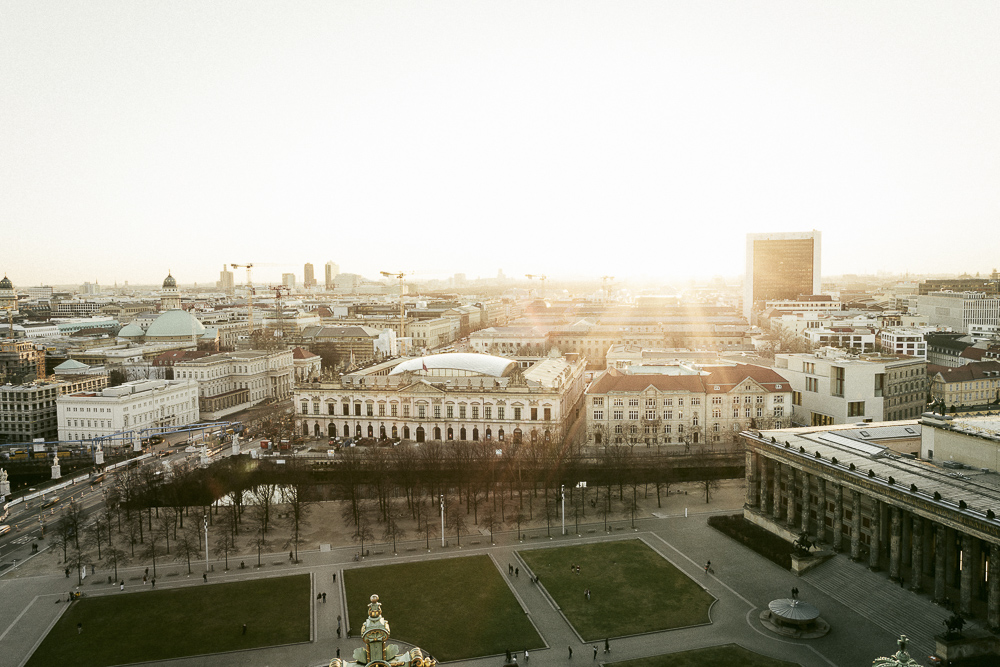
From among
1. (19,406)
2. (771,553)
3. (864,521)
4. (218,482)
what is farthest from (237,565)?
(19,406)

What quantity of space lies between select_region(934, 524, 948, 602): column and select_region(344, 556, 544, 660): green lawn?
992 inches

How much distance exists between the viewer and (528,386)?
97125mm

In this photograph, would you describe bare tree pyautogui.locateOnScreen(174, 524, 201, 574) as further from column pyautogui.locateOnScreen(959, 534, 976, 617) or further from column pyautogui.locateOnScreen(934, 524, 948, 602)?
column pyautogui.locateOnScreen(959, 534, 976, 617)

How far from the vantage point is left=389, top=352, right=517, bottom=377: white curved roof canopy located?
10638 cm

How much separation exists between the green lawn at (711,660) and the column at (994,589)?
11577 mm

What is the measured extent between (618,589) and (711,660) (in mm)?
10624

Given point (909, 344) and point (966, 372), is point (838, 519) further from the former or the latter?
point (909, 344)

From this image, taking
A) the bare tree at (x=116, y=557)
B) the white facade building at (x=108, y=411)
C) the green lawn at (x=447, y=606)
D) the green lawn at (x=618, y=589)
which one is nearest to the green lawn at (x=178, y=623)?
the green lawn at (x=447, y=606)

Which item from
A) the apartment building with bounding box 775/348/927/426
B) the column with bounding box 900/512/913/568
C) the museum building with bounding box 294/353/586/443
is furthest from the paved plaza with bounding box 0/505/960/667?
the apartment building with bounding box 775/348/927/426

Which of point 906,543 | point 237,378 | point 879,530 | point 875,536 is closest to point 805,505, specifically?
point 879,530

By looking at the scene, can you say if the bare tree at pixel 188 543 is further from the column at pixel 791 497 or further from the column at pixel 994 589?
the column at pixel 994 589

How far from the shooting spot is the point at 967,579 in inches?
1655

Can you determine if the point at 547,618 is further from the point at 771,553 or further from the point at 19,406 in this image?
the point at 19,406

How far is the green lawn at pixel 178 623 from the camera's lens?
42.7 metres
